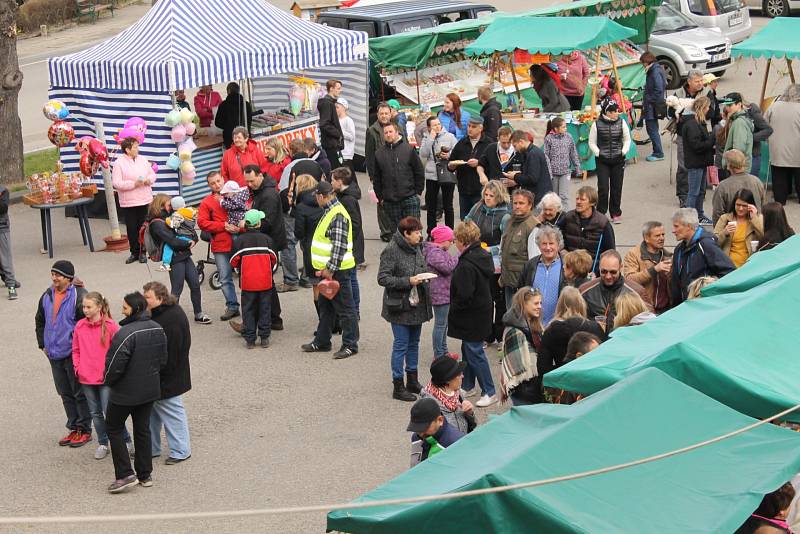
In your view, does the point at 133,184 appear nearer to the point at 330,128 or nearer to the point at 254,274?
the point at 330,128

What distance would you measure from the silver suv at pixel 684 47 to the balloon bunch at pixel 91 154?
11.6 m

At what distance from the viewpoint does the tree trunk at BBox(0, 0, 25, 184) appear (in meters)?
17.2

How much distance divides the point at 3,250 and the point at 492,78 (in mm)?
8505

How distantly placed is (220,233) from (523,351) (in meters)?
4.62

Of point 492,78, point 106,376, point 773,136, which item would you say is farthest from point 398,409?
point 492,78

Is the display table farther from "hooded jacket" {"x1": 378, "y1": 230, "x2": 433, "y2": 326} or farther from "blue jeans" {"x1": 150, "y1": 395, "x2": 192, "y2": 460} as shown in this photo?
"hooded jacket" {"x1": 378, "y1": 230, "x2": 433, "y2": 326}

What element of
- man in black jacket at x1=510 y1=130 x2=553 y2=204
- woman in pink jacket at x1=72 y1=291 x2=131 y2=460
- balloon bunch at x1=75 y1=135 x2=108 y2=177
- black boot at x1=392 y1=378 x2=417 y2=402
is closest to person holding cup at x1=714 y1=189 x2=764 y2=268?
man in black jacket at x1=510 y1=130 x2=553 y2=204

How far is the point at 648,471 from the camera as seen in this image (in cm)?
571

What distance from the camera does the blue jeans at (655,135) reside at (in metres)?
18.0

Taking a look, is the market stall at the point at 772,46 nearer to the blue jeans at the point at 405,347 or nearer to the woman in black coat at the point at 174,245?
the blue jeans at the point at 405,347

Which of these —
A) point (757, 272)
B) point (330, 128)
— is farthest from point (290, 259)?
point (757, 272)

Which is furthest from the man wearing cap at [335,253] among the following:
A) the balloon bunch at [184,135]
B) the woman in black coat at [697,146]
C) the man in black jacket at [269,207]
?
the woman in black coat at [697,146]

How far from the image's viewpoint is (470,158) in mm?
13828

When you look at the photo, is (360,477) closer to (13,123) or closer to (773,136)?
(773,136)
